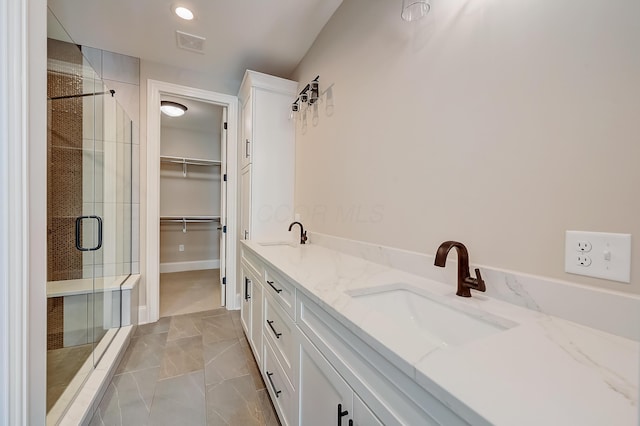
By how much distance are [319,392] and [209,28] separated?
8.16 ft

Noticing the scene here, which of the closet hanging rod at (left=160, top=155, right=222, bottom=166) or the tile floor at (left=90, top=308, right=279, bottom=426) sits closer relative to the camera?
the tile floor at (left=90, top=308, right=279, bottom=426)

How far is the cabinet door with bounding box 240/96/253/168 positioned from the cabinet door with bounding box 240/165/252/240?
108mm

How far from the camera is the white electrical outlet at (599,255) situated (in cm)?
59

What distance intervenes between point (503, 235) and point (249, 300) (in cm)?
170

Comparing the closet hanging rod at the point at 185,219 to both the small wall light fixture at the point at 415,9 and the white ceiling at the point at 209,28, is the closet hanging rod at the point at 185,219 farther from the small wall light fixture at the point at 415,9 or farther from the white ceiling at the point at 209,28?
the small wall light fixture at the point at 415,9

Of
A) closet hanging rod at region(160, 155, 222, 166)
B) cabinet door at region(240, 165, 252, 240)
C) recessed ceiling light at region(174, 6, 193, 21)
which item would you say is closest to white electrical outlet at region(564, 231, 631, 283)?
cabinet door at region(240, 165, 252, 240)

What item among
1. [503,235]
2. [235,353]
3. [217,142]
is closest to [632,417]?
[503,235]

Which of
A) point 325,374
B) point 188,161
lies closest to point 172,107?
point 188,161

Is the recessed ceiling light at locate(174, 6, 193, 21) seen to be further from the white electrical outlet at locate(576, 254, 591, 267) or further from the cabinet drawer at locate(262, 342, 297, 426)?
the white electrical outlet at locate(576, 254, 591, 267)

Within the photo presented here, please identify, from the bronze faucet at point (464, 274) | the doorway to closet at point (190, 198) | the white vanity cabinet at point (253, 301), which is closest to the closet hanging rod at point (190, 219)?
the doorway to closet at point (190, 198)

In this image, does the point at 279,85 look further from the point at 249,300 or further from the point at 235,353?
the point at 235,353

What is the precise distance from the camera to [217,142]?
4574mm

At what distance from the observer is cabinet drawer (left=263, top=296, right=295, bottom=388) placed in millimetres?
1122

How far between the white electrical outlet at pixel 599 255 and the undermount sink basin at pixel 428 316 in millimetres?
231
